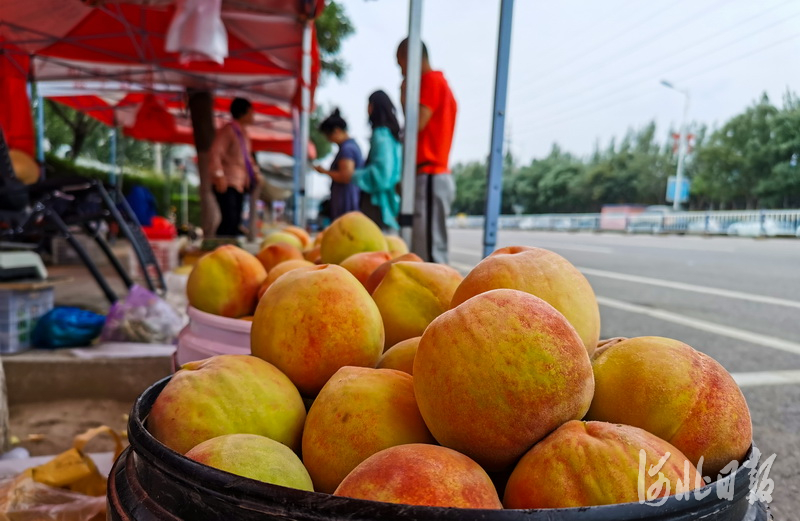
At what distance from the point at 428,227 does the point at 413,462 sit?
12.0 ft

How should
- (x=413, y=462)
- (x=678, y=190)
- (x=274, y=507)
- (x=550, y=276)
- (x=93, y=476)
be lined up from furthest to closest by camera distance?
(x=678, y=190), (x=93, y=476), (x=550, y=276), (x=413, y=462), (x=274, y=507)

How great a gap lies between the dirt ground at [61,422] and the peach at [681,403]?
8.30ft

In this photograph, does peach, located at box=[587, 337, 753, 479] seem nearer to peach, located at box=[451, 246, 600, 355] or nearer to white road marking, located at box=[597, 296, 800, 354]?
peach, located at box=[451, 246, 600, 355]

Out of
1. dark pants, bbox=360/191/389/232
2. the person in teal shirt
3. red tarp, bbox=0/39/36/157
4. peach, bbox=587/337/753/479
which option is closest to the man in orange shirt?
the person in teal shirt

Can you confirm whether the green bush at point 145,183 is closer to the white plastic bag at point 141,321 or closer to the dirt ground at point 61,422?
the white plastic bag at point 141,321

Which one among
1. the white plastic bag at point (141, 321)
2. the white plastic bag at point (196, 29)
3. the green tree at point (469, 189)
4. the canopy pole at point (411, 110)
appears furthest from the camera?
the green tree at point (469, 189)

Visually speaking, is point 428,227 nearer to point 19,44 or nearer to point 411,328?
point 411,328

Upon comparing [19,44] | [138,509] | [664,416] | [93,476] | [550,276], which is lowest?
[93,476]

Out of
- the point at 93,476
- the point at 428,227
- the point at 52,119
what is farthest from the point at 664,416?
the point at 52,119

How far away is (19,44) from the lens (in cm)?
644

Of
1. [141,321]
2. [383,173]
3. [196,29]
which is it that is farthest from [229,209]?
[141,321]

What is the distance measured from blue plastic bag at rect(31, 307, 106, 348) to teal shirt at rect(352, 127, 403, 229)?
2.34 metres

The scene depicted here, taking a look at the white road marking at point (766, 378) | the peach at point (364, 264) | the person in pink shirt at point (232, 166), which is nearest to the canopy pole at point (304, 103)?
the person in pink shirt at point (232, 166)

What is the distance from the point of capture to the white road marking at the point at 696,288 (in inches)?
255
